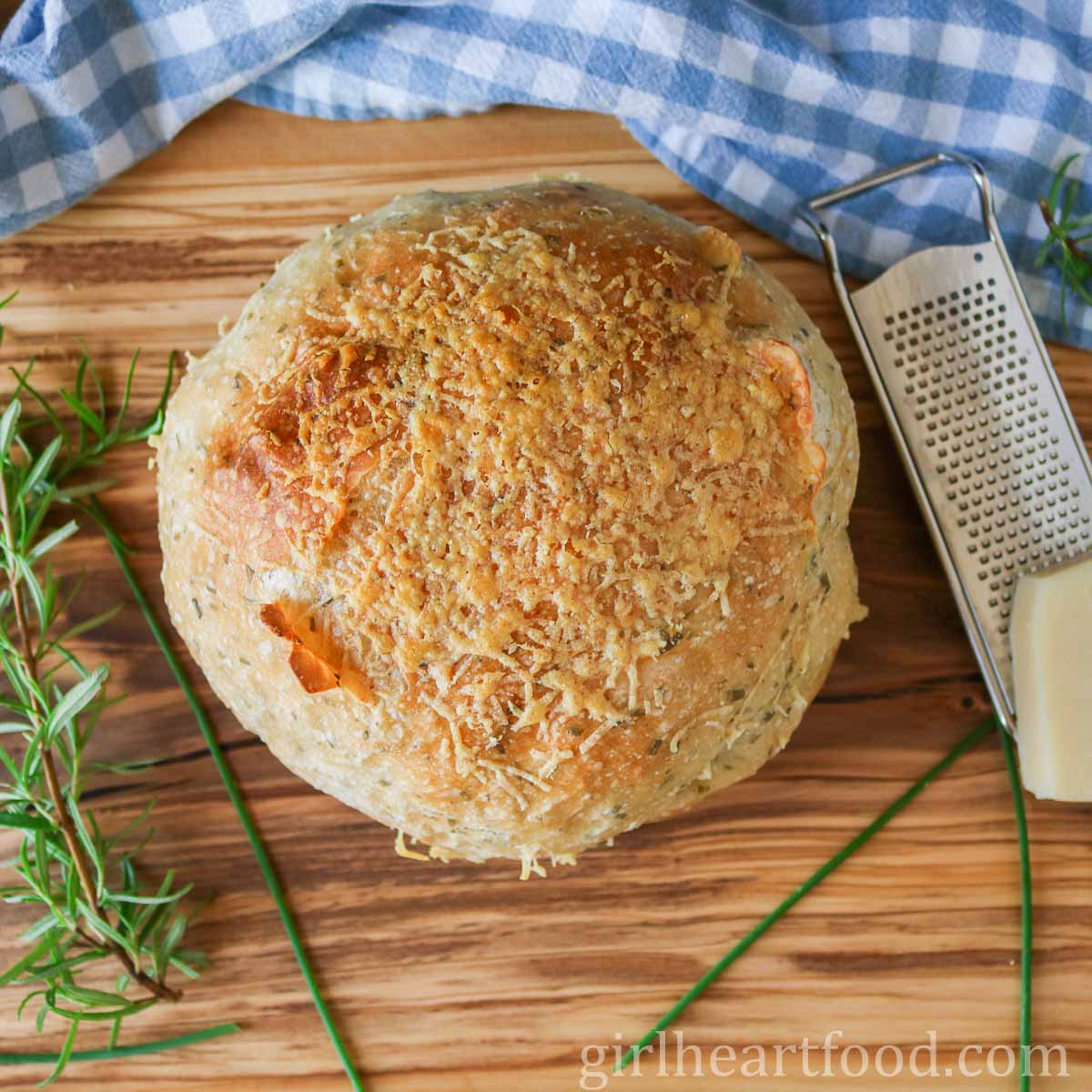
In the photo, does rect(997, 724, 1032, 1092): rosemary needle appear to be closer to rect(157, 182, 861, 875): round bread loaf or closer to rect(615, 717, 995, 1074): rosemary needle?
rect(615, 717, 995, 1074): rosemary needle

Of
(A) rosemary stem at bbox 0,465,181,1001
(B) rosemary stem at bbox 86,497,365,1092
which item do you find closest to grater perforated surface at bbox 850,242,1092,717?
(B) rosemary stem at bbox 86,497,365,1092

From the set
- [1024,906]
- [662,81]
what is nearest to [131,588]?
[662,81]

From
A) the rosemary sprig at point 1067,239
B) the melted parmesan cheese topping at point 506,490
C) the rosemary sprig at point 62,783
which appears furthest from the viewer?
the rosemary sprig at point 1067,239

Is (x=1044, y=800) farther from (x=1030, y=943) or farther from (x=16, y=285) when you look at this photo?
(x=16, y=285)

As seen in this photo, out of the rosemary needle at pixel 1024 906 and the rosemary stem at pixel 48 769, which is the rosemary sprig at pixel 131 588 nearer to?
the rosemary stem at pixel 48 769

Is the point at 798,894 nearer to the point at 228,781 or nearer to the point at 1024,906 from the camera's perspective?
the point at 1024,906

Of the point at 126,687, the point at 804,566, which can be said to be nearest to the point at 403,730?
the point at 804,566

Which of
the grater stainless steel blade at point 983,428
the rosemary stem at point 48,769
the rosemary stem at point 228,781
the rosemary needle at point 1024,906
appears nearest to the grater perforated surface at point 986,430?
the grater stainless steel blade at point 983,428
